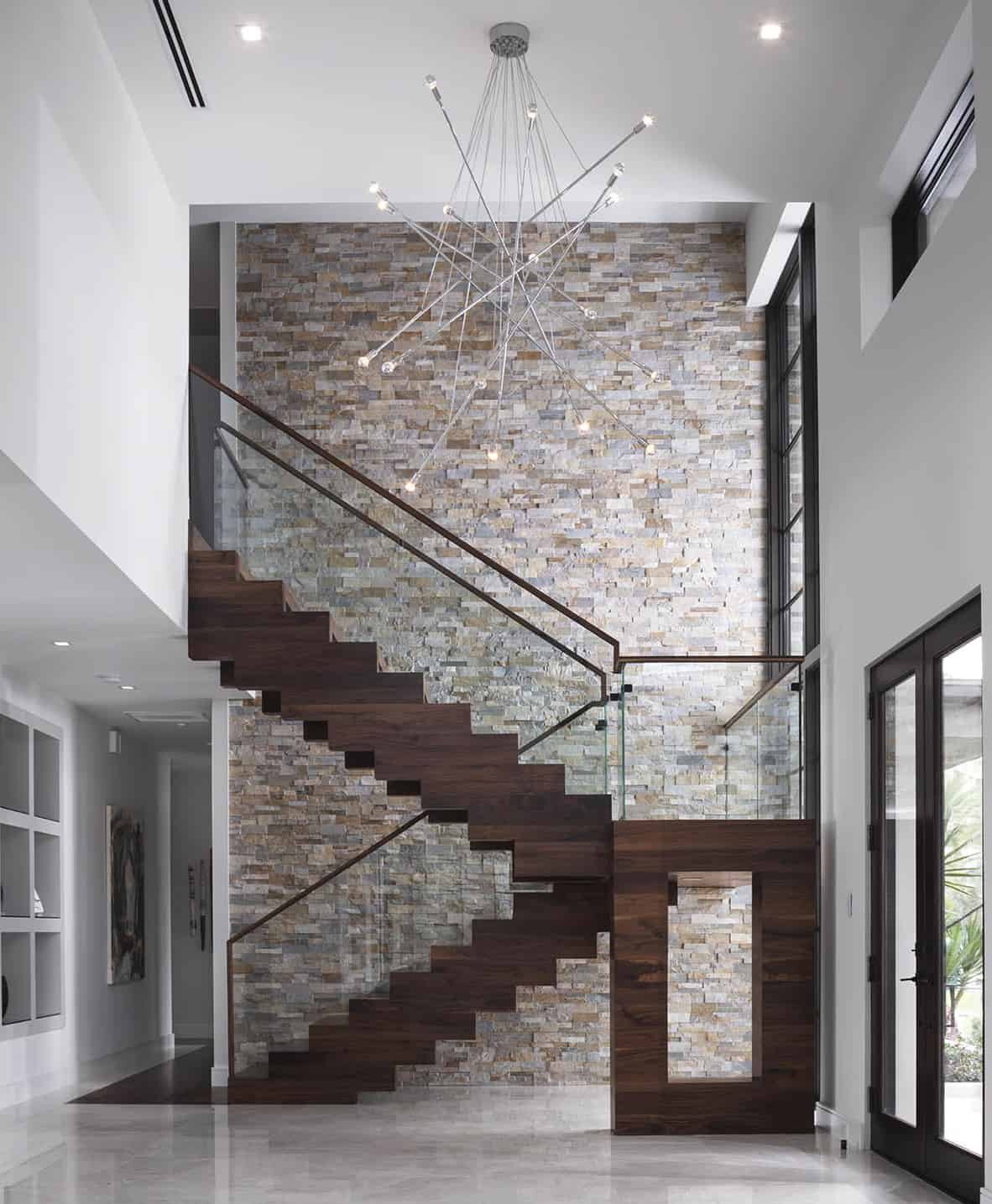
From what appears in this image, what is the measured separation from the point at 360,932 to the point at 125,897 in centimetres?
470

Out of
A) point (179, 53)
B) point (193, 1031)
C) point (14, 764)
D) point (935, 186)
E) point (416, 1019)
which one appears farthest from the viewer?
point (193, 1031)

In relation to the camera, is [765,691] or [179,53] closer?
[179,53]

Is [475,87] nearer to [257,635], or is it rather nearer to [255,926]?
[257,635]

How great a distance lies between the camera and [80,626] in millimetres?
8875

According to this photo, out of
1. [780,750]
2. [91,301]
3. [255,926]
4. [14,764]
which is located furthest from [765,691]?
[14,764]

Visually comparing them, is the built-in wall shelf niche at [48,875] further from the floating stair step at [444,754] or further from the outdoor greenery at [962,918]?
the outdoor greenery at [962,918]

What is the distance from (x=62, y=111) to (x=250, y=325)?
552cm

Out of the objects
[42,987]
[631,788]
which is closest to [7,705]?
[42,987]

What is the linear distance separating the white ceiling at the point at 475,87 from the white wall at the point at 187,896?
9116mm

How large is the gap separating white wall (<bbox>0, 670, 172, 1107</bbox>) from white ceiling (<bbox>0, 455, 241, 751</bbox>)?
0.23 m

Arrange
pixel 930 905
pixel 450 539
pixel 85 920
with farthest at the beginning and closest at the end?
pixel 85 920, pixel 450 539, pixel 930 905

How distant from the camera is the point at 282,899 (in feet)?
37.4

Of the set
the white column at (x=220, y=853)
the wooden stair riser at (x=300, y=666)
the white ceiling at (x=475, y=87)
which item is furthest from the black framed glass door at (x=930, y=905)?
the white column at (x=220, y=853)

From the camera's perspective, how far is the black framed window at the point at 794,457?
32.7 ft
